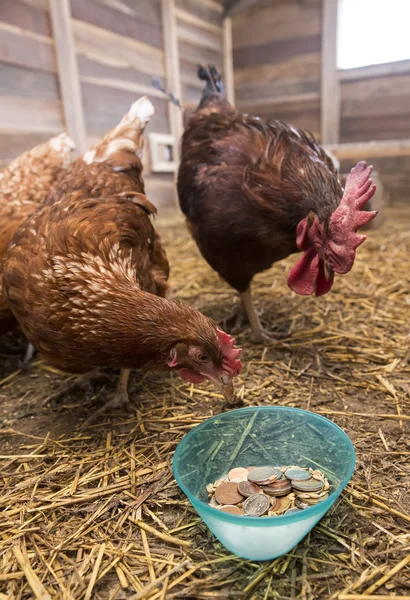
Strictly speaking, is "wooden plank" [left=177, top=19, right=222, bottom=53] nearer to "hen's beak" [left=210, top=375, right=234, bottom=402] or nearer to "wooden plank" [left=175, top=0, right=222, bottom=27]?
"wooden plank" [left=175, top=0, right=222, bottom=27]

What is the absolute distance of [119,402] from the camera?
6.43ft

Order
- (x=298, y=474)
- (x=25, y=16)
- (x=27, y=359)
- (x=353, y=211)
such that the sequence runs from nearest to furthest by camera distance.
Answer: (x=298, y=474) < (x=353, y=211) < (x=27, y=359) < (x=25, y=16)

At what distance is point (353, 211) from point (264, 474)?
1.05 metres

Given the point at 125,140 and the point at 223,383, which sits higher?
the point at 125,140

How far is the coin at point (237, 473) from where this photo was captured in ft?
4.63

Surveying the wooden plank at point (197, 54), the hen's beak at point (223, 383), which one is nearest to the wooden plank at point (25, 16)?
the wooden plank at point (197, 54)

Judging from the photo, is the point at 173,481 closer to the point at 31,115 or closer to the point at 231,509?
the point at 231,509

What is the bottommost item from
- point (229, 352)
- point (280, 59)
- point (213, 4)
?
point (229, 352)

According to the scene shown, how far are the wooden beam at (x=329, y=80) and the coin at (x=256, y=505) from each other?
19.1ft

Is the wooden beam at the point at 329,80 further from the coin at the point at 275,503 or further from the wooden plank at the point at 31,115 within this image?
Answer: the coin at the point at 275,503

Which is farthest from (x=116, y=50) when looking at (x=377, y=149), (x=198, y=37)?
(x=377, y=149)

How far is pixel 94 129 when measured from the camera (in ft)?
14.7

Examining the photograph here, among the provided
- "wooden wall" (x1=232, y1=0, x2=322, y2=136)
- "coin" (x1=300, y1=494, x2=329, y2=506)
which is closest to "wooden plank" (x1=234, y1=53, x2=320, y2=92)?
"wooden wall" (x1=232, y1=0, x2=322, y2=136)

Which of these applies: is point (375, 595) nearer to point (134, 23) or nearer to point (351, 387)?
point (351, 387)
